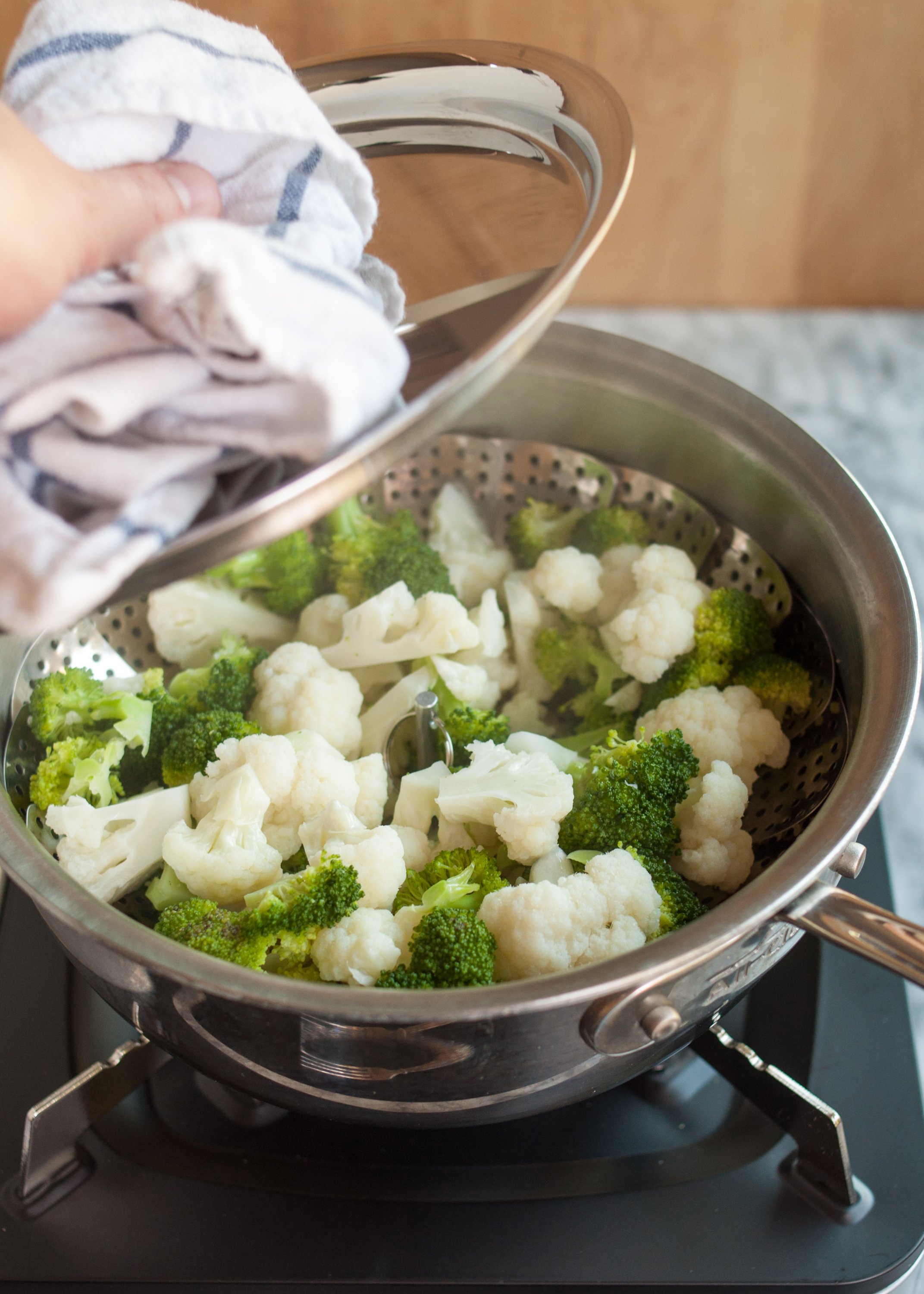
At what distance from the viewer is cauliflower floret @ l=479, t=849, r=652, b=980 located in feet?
2.15

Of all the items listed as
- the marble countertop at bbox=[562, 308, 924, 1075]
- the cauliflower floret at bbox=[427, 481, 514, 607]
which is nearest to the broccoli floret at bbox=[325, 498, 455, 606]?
the cauliflower floret at bbox=[427, 481, 514, 607]

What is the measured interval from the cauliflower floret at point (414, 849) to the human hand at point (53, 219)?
43 cm

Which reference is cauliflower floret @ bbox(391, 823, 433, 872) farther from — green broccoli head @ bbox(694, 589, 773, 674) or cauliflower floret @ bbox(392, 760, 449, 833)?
green broccoli head @ bbox(694, 589, 773, 674)

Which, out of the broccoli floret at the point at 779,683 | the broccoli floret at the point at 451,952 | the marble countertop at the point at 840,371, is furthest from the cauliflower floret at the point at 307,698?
the marble countertop at the point at 840,371

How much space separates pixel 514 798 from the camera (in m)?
0.73

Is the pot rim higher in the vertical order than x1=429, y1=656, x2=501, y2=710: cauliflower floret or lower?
higher

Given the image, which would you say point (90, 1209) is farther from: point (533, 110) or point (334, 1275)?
point (533, 110)

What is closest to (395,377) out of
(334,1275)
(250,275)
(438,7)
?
(250,275)

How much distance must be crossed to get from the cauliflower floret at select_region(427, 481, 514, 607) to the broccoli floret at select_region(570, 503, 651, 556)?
0.25 ft

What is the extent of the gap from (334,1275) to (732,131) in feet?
4.44

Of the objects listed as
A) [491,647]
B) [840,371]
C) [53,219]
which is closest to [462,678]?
[491,647]

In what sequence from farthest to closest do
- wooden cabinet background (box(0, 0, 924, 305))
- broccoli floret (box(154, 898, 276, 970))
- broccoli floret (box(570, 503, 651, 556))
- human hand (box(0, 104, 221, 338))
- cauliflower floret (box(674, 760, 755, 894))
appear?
wooden cabinet background (box(0, 0, 924, 305))
broccoli floret (box(570, 503, 651, 556))
cauliflower floret (box(674, 760, 755, 894))
broccoli floret (box(154, 898, 276, 970))
human hand (box(0, 104, 221, 338))

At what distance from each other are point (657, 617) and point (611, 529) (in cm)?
14

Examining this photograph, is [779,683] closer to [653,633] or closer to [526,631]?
[653,633]
